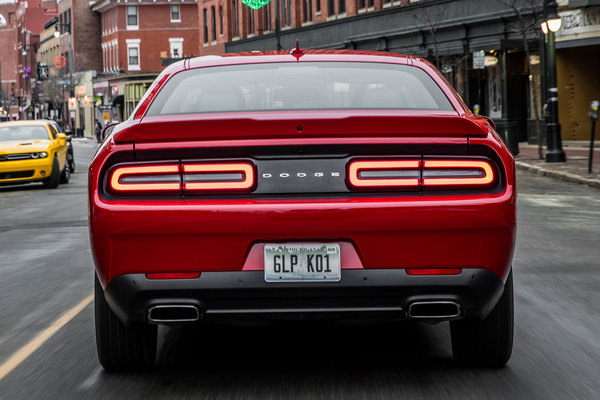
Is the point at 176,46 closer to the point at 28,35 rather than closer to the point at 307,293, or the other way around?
the point at 28,35

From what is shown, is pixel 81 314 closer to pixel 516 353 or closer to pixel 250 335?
pixel 250 335

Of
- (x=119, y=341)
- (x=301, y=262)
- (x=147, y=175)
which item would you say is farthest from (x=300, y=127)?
(x=119, y=341)

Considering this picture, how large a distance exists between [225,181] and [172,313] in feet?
2.19

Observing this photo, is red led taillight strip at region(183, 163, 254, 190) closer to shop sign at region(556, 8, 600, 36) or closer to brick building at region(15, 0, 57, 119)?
shop sign at region(556, 8, 600, 36)

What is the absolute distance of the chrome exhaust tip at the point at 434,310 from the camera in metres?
4.70

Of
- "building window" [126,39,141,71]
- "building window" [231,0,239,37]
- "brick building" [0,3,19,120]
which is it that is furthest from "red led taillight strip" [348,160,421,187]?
"brick building" [0,3,19,120]

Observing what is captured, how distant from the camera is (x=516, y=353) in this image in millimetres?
5738

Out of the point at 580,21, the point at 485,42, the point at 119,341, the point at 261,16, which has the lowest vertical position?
the point at 119,341

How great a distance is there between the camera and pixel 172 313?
4.78 meters

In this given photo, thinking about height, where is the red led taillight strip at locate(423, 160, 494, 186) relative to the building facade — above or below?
below

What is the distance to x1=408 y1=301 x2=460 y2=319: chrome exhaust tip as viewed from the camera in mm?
4703

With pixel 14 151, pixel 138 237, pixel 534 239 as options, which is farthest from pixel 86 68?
pixel 138 237

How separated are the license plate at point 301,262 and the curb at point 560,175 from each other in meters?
14.8

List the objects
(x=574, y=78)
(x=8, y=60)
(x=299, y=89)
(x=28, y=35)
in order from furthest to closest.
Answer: (x=8, y=60) → (x=28, y=35) → (x=574, y=78) → (x=299, y=89)
